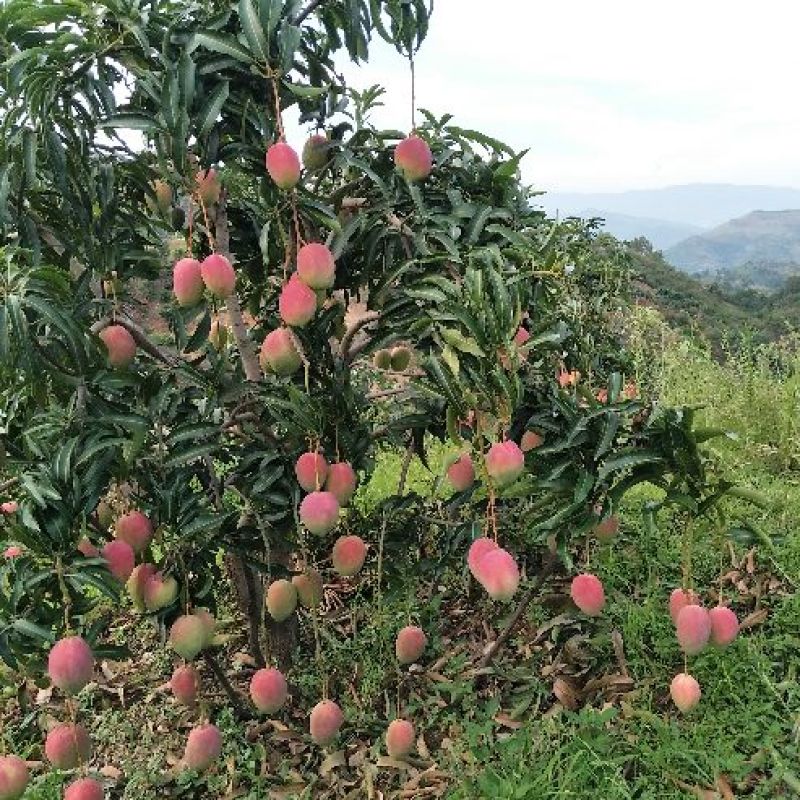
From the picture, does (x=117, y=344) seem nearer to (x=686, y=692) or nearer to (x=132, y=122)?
(x=132, y=122)


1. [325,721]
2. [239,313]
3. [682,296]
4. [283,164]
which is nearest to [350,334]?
[239,313]

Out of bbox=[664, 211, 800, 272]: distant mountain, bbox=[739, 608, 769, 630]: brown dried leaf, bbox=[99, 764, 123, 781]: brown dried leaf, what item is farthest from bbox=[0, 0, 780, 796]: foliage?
bbox=[664, 211, 800, 272]: distant mountain

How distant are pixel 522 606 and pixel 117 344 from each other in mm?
1031

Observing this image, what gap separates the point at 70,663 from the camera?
1.38 meters

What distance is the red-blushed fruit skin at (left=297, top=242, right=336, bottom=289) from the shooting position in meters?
1.50

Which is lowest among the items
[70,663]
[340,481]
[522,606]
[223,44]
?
[522,606]

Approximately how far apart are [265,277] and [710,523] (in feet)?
3.53

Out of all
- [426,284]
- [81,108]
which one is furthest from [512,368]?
[81,108]

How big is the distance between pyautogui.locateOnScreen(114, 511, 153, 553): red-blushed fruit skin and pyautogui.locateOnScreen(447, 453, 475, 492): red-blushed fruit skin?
0.57 meters

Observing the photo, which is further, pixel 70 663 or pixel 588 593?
pixel 588 593

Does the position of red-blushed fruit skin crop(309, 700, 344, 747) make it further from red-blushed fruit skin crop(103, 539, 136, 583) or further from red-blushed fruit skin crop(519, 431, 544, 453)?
red-blushed fruit skin crop(519, 431, 544, 453)

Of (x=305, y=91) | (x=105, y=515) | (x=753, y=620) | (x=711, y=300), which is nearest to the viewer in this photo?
(x=305, y=91)

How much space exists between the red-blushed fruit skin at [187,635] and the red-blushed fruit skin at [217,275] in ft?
1.97

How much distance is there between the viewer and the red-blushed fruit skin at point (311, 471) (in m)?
1.58
